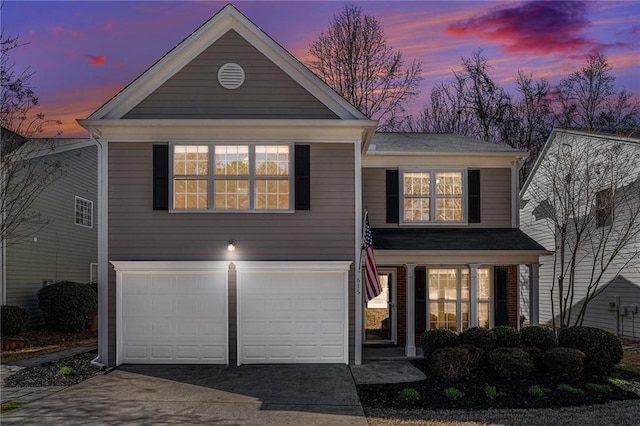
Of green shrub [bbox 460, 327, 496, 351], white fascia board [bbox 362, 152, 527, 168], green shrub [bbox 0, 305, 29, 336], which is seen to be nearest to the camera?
green shrub [bbox 460, 327, 496, 351]

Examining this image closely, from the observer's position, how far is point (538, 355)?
11180mm

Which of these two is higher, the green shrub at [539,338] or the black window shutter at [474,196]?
the black window shutter at [474,196]

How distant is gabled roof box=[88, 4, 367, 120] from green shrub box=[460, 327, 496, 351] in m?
5.09

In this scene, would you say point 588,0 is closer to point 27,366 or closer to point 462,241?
point 462,241

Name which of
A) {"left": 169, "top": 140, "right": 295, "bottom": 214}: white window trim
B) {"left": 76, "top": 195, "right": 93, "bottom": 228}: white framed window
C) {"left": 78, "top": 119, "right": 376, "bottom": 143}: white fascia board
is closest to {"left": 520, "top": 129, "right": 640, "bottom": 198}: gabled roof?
{"left": 78, "top": 119, "right": 376, "bottom": 143}: white fascia board

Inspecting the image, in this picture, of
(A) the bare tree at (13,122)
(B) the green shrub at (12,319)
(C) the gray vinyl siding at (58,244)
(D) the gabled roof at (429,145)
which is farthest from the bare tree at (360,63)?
(B) the green shrub at (12,319)

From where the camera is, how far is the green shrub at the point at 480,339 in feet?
38.9

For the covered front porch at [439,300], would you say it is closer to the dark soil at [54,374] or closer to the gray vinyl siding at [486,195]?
the gray vinyl siding at [486,195]

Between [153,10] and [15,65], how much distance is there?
3.84 meters

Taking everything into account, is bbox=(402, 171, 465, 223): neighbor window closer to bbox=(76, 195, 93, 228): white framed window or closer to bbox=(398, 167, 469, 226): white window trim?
bbox=(398, 167, 469, 226): white window trim

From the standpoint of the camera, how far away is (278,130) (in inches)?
486

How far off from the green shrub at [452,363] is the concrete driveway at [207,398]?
167 centimetres

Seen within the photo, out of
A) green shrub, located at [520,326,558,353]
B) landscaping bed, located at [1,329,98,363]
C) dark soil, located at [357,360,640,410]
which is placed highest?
green shrub, located at [520,326,558,353]

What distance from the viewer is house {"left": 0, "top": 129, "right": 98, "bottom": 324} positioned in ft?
54.8
